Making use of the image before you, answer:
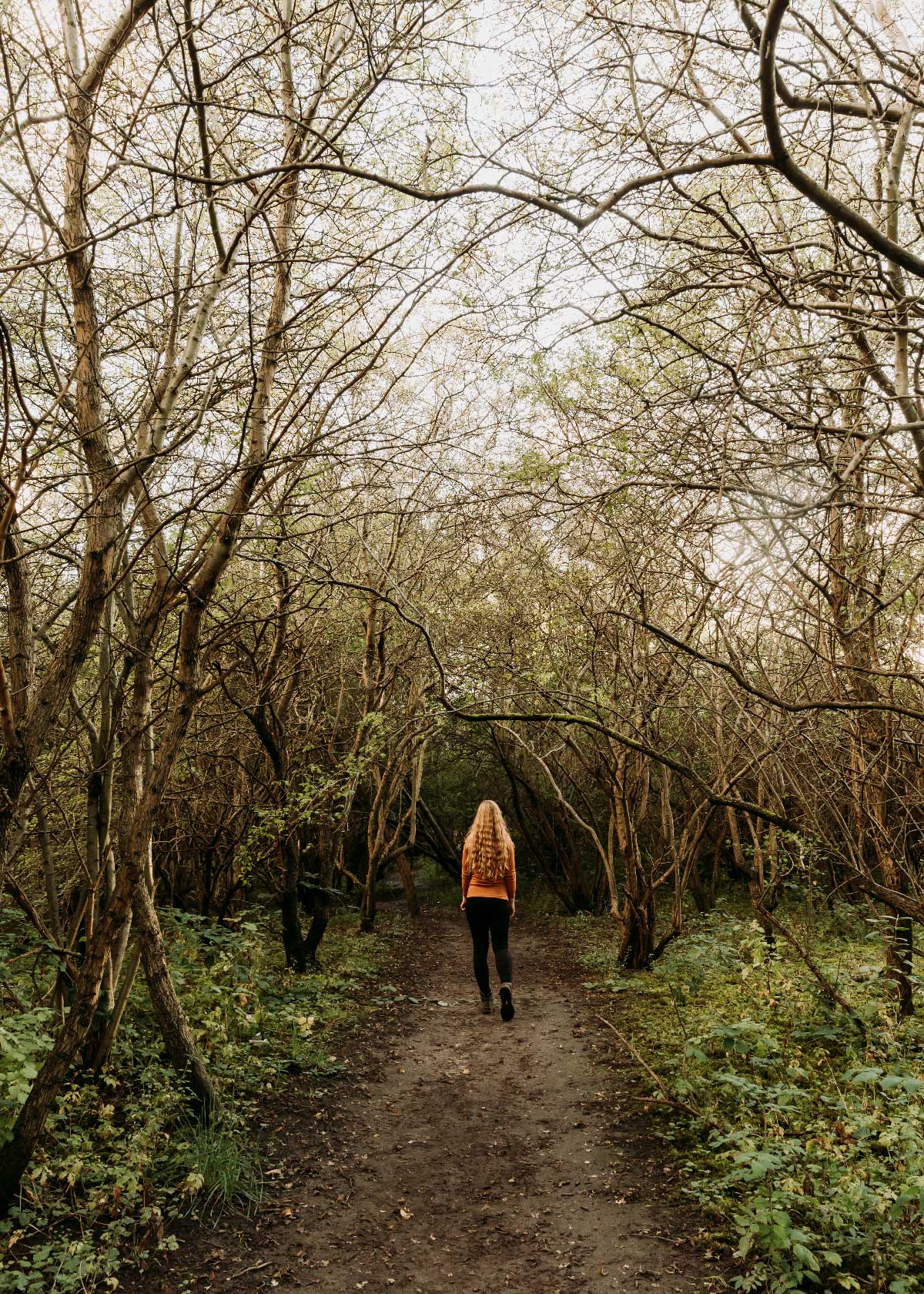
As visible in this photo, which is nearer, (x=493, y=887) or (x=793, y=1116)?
(x=793, y=1116)

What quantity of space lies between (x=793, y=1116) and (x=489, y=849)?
3.12 meters

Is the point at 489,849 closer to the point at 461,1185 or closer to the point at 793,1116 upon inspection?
the point at 461,1185

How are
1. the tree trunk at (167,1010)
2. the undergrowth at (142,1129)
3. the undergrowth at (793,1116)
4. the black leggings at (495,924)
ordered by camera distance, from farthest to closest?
the black leggings at (495,924) < the tree trunk at (167,1010) < the undergrowth at (142,1129) < the undergrowth at (793,1116)

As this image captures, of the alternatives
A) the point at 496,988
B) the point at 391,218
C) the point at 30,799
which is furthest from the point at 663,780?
the point at 30,799

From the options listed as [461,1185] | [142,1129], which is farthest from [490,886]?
[142,1129]

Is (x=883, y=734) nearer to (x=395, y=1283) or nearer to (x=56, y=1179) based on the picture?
(x=395, y=1283)

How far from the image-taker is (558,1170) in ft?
14.1

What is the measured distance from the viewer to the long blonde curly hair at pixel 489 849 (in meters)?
6.89

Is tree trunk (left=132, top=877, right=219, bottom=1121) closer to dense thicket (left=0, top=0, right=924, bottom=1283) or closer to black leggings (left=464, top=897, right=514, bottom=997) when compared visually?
dense thicket (left=0, top=0, right=924, bottom=1283)

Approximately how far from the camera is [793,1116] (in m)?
4.28

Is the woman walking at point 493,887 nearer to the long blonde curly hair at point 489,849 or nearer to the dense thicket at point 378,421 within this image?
the long blonde curly hair at point 489,849

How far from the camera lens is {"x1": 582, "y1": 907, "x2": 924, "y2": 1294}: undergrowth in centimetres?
313

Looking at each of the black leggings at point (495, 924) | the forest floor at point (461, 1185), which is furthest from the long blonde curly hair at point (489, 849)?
the forest floor at point (461, 1185)

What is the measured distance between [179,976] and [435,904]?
464 inches
